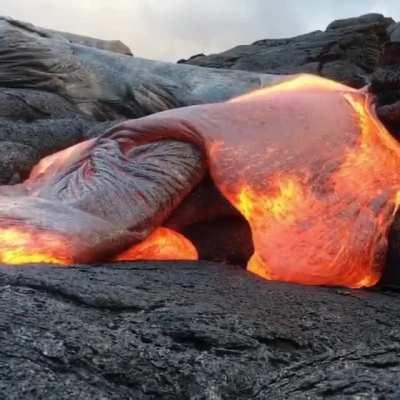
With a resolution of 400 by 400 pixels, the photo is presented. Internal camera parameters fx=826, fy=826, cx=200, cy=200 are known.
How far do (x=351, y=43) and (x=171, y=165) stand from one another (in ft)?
23.9

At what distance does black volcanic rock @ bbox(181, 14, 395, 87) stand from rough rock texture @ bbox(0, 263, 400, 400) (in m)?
6.98

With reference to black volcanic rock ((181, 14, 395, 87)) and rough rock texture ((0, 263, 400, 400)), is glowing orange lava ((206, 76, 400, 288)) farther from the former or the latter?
black volcanic rock ((181, 14, 395, 87))

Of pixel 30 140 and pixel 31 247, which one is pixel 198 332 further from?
pixel 30 140

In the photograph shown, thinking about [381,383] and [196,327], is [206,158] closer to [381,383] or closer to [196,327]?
[196,327]

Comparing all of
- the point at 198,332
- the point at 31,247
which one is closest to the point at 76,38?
the point at 31,247

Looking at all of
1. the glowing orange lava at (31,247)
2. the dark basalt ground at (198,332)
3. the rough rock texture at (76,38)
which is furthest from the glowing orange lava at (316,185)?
the rough rock texture at (76,38)

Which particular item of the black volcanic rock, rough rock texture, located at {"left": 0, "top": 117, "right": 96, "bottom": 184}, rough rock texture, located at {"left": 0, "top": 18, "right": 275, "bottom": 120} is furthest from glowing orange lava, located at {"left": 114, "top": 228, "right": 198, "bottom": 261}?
→ the black volcanic rock

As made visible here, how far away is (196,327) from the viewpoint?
2658 mm

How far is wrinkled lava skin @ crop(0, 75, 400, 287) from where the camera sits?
410 centimetres

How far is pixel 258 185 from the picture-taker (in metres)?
4.42

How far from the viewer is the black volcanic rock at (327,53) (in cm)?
1073

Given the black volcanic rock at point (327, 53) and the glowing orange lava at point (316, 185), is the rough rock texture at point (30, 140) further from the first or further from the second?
the black volcanic rock at point (327, 53)

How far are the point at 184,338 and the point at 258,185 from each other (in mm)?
1943

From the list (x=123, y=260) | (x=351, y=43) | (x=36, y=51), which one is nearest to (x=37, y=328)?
(x=123, y=260)
